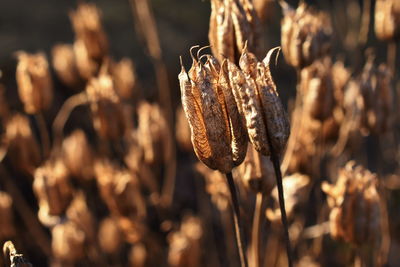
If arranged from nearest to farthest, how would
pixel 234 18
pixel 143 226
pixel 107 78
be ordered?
pixel 234 18 < pixel 107 78 < pixel 143 226

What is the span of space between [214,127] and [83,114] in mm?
1943

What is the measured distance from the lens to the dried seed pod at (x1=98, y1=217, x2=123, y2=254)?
2184mm

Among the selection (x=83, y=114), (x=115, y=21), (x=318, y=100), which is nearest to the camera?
(x=318, y=100)

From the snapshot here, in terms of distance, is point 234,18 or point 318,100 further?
point 318,100

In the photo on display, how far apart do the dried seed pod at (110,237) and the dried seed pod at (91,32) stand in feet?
1.85

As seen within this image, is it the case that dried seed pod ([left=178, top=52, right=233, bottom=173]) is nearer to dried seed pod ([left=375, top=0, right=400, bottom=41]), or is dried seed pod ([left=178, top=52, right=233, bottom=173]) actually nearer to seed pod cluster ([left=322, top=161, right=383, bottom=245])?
seed pod cluster ([left=322, top=161, right=383, bottom=245])

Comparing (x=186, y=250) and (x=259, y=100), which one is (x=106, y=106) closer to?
(x=186, y=250)

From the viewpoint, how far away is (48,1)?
3.42 m

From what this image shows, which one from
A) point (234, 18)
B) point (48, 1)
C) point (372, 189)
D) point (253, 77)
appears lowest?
point (372, 189)

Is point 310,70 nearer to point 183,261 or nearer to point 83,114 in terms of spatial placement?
point 183,261

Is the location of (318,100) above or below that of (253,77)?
below

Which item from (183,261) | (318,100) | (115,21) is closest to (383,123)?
(318,100)

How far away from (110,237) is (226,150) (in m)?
1.23

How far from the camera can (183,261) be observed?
75.4 inches
